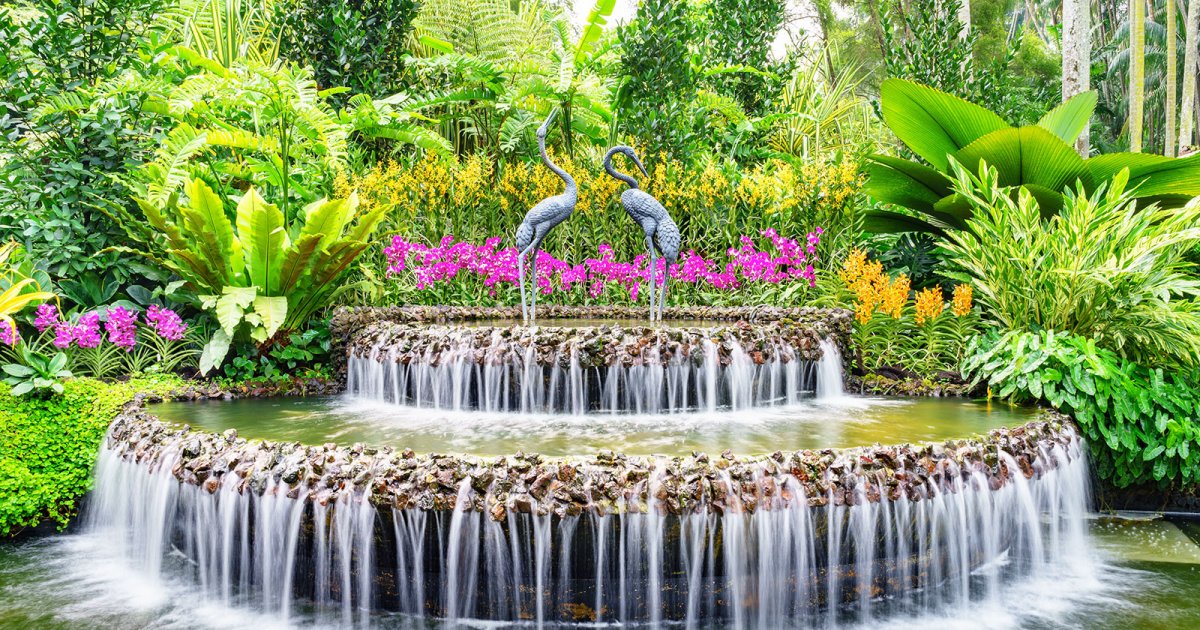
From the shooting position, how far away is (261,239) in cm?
530

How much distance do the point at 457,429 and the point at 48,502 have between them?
95.1 inches

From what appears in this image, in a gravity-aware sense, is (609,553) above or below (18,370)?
below

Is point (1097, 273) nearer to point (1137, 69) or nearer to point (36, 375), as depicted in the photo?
point (36, 375)

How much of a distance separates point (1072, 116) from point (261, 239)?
23.8 feet

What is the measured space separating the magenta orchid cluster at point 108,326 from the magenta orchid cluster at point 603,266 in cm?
194

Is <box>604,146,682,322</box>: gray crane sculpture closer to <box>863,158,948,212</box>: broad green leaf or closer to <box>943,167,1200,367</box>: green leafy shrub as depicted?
<box>943,167,1200,367</box>: green leafy shrub

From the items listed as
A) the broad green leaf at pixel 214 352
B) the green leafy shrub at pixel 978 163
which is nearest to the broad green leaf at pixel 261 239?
the broad green leaf at pixel 214 352

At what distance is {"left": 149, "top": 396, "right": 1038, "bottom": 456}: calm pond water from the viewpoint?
339 cm

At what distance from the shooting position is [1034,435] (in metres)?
3.72

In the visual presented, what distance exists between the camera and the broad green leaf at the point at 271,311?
5.16m

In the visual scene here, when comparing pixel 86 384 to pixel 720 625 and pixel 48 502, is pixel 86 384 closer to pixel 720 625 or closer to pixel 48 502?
pixel 48 502

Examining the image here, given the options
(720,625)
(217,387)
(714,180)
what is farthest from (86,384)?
(714,180)

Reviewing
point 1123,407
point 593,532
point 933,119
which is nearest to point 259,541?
point 593,532

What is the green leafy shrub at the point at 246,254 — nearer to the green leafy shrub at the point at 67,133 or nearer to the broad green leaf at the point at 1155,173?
the green leafy shrub at the point at 67,133
